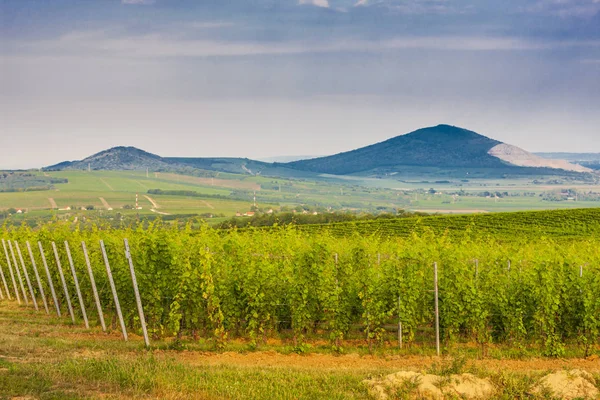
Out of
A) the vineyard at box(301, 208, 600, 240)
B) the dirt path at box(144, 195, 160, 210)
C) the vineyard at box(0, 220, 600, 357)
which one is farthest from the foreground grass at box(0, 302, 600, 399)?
the dirt path at box(144, 195, 160, 210)

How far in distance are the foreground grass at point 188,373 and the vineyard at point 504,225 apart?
37861 mm

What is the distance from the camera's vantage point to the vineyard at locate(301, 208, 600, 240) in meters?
53.4

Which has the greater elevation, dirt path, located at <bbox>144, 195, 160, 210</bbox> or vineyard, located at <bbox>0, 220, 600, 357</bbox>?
vineyard, located at <bbox>0, 220, 600, 357</bbox>

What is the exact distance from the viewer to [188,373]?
11.2 meters

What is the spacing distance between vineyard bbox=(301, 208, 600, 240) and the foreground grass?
124 feet

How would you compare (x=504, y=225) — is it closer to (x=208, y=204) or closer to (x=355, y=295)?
(x=355, y=295)

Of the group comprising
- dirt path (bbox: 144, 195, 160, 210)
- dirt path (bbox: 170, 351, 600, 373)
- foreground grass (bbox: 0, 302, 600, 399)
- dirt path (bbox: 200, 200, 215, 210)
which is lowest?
dirt path (bbox: 200, 200, 215, 210)

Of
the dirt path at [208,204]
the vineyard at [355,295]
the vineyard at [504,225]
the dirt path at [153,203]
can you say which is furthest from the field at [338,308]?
the dirt path at [153,203]

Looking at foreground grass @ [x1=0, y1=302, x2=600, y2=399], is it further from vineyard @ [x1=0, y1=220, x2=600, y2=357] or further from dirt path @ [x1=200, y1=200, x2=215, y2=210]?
dirt path @ [x1=200, y1=200, x2=215, y2=210]

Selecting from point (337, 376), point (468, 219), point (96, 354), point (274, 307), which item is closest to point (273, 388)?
point (337, 376)

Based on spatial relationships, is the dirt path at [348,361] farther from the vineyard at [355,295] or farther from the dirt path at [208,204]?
the dirt path at [208,204]

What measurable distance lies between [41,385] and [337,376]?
448 centimetres

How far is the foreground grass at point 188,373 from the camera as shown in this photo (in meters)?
10.2

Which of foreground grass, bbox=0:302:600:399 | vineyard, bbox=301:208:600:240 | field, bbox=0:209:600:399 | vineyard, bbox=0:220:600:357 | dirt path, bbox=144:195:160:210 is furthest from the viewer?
dirt path, bbox=144:195:160:210
